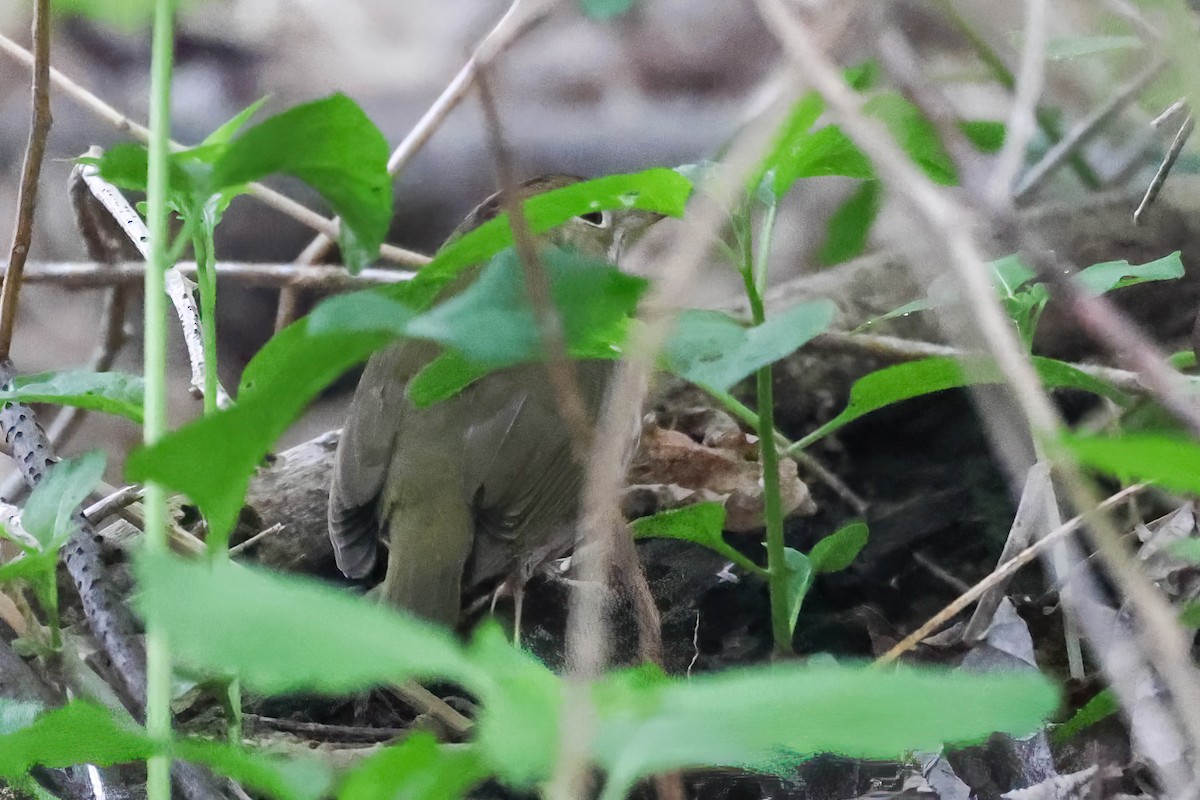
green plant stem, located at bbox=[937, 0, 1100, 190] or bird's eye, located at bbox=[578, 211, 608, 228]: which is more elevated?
green plant stem, located at bbox=[937, 0, 1100, 190]

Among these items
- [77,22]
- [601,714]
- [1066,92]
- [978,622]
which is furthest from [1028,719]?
[77,22]

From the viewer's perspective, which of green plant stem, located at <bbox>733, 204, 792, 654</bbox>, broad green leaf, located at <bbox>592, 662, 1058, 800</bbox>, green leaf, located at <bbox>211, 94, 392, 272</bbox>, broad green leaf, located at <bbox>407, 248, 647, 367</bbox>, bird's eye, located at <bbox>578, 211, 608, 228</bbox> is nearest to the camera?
broad green leaf, located at <bbox>592, 662, 1058, 800</bbox>

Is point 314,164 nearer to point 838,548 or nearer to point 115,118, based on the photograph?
point 838,548

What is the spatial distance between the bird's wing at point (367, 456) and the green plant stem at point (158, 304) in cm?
82

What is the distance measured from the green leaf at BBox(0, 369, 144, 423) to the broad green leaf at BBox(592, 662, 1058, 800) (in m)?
0.50

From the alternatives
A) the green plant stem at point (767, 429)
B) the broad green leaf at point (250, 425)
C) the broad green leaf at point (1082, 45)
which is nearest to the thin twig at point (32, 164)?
the broad green leaf at point (250, 425)

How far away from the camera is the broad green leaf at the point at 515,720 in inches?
11.1

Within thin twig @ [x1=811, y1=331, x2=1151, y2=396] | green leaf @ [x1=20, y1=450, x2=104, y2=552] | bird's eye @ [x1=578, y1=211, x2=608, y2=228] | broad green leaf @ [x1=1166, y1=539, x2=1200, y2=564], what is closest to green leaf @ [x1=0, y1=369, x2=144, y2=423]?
green leaf @ [x1=20, y1=450, x2=104, y2=552]

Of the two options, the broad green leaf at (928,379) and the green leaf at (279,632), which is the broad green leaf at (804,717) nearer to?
the green leaf at (279,632)

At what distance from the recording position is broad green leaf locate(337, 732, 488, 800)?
0.35m

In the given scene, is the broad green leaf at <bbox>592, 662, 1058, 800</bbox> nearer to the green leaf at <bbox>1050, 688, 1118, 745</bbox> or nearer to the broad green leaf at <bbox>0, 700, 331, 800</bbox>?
the broad green leaf at <bbox>0, 700, 331, 800</bbox>

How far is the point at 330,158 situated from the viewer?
515 millimetres

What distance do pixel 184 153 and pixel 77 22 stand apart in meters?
1.65

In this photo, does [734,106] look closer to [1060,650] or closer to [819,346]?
[819,346]
